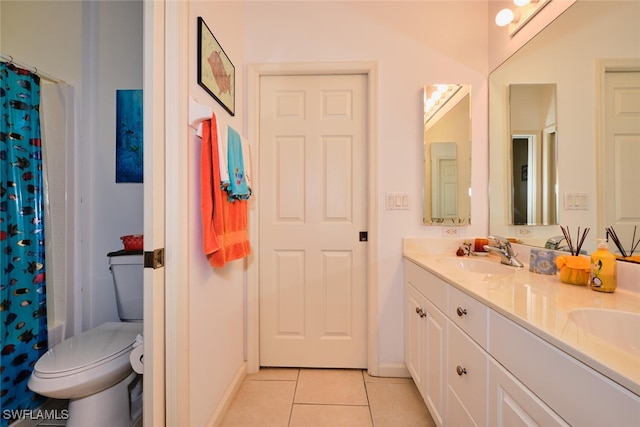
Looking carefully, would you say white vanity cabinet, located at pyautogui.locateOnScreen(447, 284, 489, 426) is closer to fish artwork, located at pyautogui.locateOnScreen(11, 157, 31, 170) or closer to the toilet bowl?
the toilet bowl

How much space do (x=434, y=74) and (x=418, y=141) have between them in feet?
1.61

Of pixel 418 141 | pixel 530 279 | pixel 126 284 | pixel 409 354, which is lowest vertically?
pixel 409 354

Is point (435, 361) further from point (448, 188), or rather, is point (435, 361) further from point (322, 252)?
point (448, 188)

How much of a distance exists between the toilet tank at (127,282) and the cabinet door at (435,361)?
172cm

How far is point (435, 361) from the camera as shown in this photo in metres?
1.21

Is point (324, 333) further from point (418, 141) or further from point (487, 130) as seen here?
point (487, 130)

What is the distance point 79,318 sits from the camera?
1.62 m

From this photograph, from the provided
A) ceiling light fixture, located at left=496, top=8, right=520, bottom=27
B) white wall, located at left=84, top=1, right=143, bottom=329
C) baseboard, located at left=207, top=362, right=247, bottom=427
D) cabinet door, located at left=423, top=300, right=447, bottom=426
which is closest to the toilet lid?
white wall, located at left=84, top=1, right=143, bottom=329

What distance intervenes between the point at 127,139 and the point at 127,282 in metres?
0.94

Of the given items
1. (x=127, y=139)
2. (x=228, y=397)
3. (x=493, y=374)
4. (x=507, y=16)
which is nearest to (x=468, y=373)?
(x=493, y=374)

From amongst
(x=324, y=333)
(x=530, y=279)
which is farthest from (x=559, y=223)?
(x=324, y=333)

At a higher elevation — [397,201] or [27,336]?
[397,201]

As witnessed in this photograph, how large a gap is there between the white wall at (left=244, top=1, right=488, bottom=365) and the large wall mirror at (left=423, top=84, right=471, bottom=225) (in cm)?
5

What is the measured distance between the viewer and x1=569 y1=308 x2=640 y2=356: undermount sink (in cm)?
70
